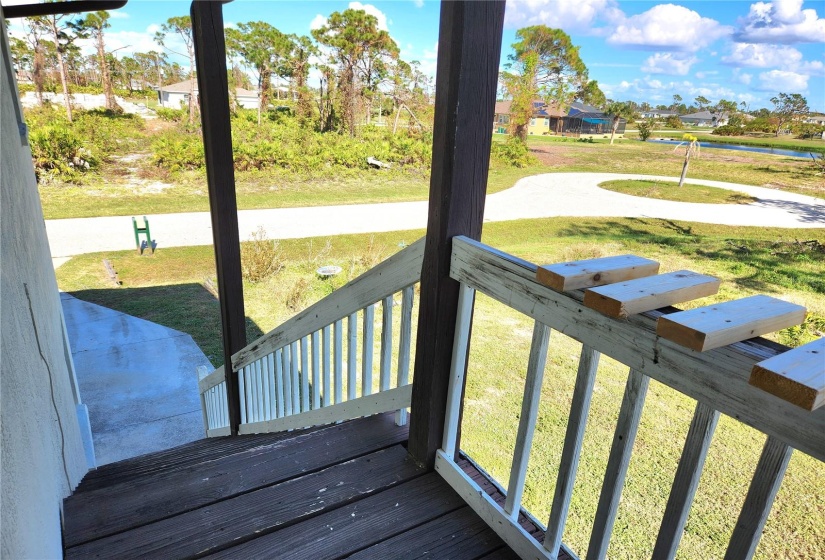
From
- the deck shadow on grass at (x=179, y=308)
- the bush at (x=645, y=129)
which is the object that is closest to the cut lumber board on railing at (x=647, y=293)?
the deck shadow on grass at (x=179, y=308)

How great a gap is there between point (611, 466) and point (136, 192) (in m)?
13.7

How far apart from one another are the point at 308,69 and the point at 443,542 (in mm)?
16585

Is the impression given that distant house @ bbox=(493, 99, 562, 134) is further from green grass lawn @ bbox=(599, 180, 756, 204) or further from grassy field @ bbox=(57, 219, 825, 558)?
green grass lawn @ bbox=(599, 180, 756, 204)

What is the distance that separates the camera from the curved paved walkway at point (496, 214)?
811 centimetres

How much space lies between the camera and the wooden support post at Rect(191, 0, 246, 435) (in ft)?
6.19

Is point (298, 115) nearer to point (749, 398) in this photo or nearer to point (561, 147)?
point (561, 147)

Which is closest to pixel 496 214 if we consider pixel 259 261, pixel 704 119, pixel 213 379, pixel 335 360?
pixel 259 261

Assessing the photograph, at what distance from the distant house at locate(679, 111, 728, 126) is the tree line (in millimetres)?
9278

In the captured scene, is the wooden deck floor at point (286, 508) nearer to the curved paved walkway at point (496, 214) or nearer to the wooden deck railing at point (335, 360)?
the wooden deck railing at point (335, 360)

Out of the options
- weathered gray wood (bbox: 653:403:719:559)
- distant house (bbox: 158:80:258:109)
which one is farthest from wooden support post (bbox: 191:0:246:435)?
distant house (bbox: 158:80:258:109)

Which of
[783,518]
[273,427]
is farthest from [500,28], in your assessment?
[783,518]

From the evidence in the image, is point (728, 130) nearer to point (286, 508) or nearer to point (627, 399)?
point (627, 399)

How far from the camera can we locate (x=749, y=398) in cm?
68

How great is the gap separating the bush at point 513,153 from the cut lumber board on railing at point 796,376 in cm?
859
